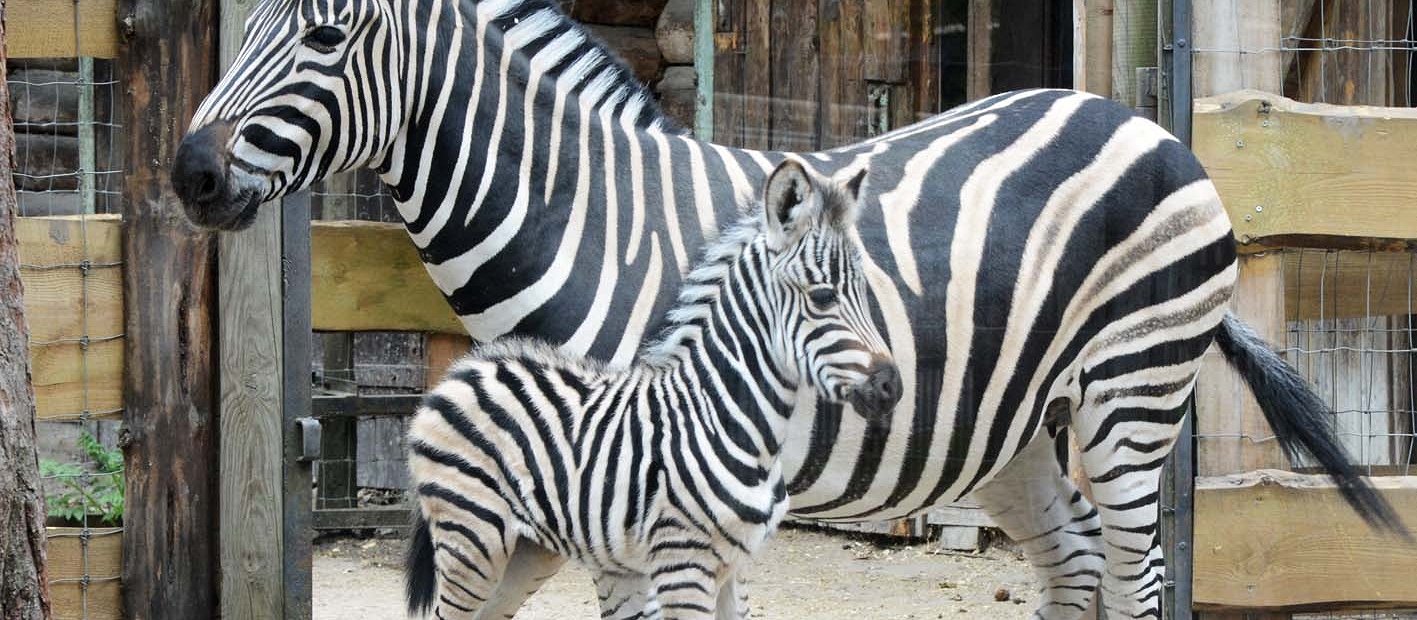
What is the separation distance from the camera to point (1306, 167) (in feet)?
15.2

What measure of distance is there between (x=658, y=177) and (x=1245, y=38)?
2224mm

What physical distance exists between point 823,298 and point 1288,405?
6.60 ft

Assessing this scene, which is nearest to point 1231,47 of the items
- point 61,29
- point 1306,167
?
point 1306,167

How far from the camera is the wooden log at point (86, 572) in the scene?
4.42 meters

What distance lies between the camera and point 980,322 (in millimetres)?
3867

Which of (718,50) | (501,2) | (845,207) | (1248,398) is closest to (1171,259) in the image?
(1248,398)

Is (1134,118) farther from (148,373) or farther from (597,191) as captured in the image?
(148,373)

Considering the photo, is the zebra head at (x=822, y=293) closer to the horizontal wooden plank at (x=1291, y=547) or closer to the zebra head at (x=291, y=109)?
the zebra head at (x=291, y=109)

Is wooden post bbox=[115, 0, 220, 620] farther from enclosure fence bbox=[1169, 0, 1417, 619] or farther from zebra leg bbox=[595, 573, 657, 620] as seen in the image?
enclosure fence bbox=[1169, 0, 1417, 619]

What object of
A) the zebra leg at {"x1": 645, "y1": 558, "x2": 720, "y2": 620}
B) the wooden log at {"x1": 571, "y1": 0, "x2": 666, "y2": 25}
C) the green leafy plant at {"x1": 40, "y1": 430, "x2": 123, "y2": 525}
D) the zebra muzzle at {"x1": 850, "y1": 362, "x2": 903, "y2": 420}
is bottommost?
the green leafy plant at {"x1": 40, "y1": 430, "x2": 123, "y2": 525}

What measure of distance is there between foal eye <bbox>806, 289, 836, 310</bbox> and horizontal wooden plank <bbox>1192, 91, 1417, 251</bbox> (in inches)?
A: 84.0

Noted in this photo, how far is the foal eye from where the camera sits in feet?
9.92

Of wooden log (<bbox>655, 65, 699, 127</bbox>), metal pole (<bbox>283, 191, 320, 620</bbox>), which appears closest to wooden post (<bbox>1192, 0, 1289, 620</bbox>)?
metal pole (<bbox>283, 191, 320, 620</bbox>)

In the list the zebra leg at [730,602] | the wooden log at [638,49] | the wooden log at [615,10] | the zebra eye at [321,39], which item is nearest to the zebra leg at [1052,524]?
the zebra leg at [730,602]
